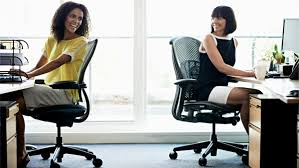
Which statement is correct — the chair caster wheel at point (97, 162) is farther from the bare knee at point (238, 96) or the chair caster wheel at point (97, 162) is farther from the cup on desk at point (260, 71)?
the cup on desk at point (260, 71)

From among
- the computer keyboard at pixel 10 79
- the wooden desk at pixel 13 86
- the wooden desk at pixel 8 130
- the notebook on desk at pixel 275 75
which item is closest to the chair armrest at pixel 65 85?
the wooden desk at pixel 13 86

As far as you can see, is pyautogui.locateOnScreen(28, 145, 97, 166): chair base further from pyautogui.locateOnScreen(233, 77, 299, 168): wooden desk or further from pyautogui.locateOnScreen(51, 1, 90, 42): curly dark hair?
Answer: pyautogui.locateOnScreen(233, 77, 299, 168): wooden desk

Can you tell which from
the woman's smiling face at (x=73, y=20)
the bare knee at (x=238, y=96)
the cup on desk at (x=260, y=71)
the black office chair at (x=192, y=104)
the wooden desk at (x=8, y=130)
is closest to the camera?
the wooden desk at (x=8, y=130)

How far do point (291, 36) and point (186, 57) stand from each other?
0.91 m

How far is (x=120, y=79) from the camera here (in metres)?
5.20

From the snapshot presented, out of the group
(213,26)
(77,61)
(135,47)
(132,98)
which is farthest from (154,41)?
(77,61)

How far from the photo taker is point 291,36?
416 centimetres

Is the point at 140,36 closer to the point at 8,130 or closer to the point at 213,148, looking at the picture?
the point at 213,148

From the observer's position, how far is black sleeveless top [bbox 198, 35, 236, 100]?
405 centimetres

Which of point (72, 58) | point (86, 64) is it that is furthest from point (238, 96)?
point (72, 58)

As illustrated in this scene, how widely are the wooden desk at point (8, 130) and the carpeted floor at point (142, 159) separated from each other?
862 millimetres

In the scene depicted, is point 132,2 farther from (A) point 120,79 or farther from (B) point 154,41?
(A) point 120,79

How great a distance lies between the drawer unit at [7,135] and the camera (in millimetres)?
2842

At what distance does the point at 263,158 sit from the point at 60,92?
5.31 feet
